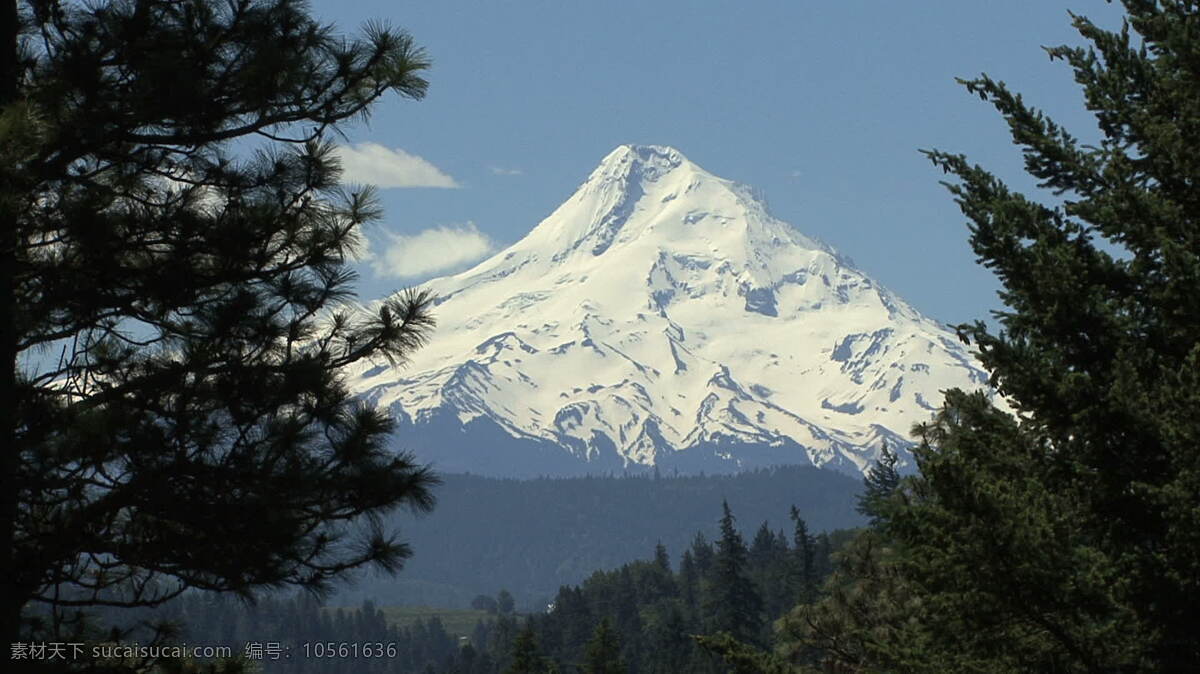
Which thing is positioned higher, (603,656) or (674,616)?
(674,616)

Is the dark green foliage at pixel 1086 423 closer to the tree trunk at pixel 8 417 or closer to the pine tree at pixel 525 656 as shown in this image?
the tree trunk at pixel 8 417

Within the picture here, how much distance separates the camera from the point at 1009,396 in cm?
1062

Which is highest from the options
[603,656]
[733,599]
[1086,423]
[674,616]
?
[674,616]

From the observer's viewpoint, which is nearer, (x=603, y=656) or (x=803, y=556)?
(x=603, y=656)

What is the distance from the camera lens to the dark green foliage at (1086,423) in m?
9.32

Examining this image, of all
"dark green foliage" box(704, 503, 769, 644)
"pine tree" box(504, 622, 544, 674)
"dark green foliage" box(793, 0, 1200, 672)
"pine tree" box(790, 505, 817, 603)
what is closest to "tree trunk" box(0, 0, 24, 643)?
"dark green foliage" box(793, 0, 1200, 672)

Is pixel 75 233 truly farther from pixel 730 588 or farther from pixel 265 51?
pixel 730 588

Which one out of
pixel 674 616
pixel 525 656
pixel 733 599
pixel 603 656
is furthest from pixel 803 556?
pixel 525 656

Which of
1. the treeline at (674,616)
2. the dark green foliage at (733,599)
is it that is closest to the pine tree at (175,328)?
the treeline at (674,616)

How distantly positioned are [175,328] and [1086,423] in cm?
705

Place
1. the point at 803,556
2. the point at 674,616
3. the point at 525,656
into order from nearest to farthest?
the point at 525,656 < the point at 674,616 < the point at 803,556

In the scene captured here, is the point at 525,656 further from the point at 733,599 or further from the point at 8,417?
the point at 733,599

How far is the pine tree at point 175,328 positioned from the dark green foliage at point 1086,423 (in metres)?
4.56

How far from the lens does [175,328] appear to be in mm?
11148
